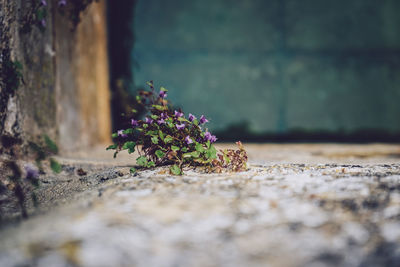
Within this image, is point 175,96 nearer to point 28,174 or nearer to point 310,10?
point 310,10

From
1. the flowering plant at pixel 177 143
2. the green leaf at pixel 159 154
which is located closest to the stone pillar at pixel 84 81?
the flowering plant at pixel 177 143

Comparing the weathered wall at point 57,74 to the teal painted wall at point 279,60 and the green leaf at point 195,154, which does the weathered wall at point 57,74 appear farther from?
the green leaf at point 195,154

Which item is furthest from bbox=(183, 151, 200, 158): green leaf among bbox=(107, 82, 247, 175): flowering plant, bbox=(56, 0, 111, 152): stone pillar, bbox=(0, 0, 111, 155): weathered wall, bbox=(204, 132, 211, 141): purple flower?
bbox=(56, 0, 111, 152): stone pillar

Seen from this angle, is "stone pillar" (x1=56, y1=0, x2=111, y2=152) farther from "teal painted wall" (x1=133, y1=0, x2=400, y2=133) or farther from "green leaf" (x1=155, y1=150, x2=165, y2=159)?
"green leaf" (x1=155, y1=150, x2=165, y2=159)

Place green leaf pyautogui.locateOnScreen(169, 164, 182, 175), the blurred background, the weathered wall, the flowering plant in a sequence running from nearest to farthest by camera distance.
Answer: green leaf pyautogui.locateOnScreen(169, 164, 182, 175)
the flowering plant
the weathered wall
the blurred background

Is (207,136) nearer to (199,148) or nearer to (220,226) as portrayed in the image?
(199,148)

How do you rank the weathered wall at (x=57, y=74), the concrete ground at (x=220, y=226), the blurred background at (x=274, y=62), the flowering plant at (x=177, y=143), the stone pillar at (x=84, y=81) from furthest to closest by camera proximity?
the blurred background at (x=274, y=62) → the stone pillar at (x=84, y=81) → the weathered wall at (x=57, y=74) → the flowering plant at (x=177, y=143) → the concrete ground at (x=220, y=226)

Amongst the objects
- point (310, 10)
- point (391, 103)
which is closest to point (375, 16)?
point (310, 10)
